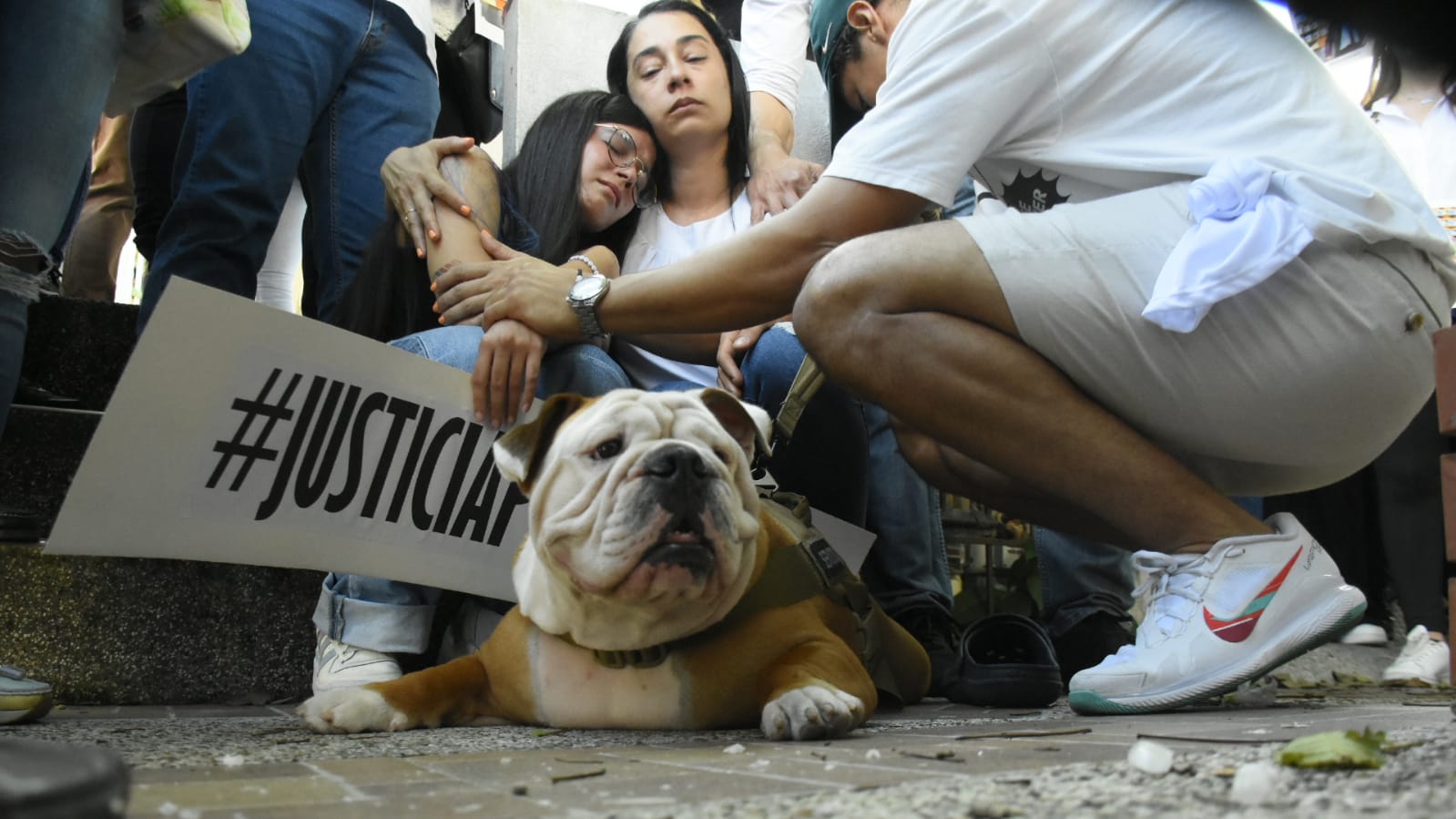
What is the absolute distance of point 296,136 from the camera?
8.45 ft

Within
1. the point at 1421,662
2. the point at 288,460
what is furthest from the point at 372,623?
the point at 1421,662

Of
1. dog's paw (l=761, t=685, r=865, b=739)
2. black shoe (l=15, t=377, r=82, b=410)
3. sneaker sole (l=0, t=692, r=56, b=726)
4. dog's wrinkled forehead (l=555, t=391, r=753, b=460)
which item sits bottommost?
sneaker sole (l=0, t=692, r=56, b=726)

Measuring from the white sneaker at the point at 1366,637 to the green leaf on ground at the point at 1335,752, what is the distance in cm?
280

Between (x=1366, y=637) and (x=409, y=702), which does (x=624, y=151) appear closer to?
(x=409, y=702)

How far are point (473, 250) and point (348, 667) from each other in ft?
2.93

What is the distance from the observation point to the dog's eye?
167 centimetres

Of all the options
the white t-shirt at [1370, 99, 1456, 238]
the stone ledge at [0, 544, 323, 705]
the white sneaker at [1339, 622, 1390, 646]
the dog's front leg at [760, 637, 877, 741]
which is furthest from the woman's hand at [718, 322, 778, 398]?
the white sneaker at [1339, 622, 1390, 646]

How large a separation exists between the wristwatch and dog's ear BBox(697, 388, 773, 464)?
0.30m

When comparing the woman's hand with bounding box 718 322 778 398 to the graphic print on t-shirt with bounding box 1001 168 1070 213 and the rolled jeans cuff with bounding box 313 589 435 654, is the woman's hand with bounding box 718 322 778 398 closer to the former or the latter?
the graphic print on t-shirt with bounding box 1001 168 1070 213

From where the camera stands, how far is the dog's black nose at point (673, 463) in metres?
1.57

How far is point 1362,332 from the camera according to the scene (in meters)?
1.69

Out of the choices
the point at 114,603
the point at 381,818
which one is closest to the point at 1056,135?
the point at 381,818

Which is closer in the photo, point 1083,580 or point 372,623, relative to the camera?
point 372,623

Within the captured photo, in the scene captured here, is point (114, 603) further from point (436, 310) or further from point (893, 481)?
point (893, 481)
